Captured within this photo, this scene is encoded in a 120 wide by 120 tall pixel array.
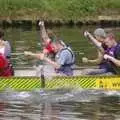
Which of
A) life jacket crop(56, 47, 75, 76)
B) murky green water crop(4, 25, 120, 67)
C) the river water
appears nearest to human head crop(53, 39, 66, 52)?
life jacket crop(56, 47, 75, 76)

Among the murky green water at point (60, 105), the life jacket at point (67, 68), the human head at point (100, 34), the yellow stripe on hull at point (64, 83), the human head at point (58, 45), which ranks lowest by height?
the murky green water at point (60, 105)

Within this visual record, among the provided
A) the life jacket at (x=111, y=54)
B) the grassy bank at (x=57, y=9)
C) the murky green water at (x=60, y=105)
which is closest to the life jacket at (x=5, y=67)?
the murky green water at (x=60, y=105)

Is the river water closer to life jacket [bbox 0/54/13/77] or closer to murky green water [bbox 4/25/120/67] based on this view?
life jacket [bbox 0/54/13/77]

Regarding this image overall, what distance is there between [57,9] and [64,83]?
115ft

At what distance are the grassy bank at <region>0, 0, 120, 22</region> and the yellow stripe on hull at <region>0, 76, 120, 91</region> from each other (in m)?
31.1

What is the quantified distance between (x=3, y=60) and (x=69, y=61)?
71.3 inches

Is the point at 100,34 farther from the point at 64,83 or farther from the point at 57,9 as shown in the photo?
the point at 57,9

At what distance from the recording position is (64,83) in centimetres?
1573

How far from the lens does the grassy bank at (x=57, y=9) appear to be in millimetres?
47875

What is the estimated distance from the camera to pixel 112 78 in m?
15.8

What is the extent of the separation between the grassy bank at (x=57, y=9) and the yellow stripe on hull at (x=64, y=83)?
3106 centimetres

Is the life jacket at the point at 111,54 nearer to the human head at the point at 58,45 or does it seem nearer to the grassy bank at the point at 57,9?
the human head at the point at 58,45

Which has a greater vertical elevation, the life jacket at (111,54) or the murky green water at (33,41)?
the life jacket at (111,54)

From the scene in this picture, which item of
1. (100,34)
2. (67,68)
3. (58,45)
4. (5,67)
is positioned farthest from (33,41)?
(5,67)
